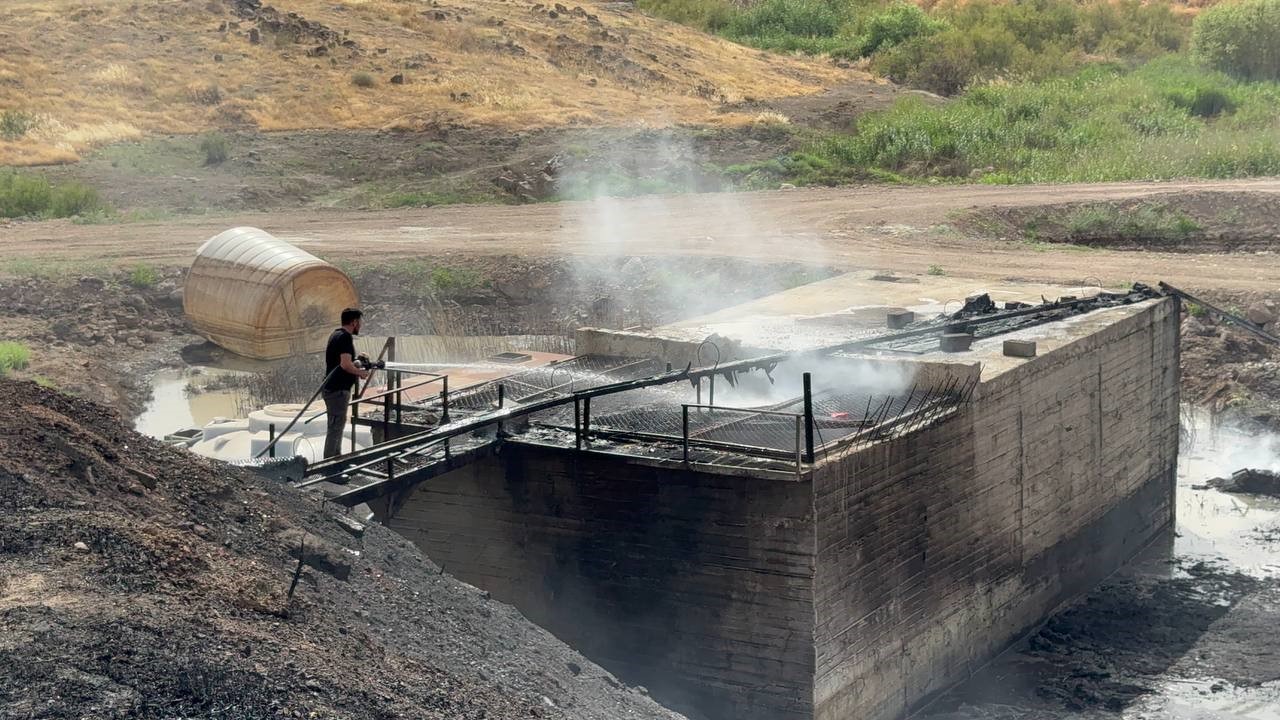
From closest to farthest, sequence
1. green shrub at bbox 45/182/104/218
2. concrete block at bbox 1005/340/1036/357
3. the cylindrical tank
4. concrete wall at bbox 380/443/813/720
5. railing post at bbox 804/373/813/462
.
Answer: railing post at bbox 804/373/813/462 < concrete wall at bbox 380/443/813/720 < concrete block at bbox 1005/340/1036/357 < the cylindrical tank < green shrub at bbox 45/182/104/218

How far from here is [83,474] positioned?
31.6 feet

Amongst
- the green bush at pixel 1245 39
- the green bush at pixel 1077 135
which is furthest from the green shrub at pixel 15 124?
the green bush at pixel 1245 39

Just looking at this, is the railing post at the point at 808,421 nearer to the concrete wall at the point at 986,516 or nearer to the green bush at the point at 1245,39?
the concrete wall at the point at 986,516

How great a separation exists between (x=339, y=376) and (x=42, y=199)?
2541cm

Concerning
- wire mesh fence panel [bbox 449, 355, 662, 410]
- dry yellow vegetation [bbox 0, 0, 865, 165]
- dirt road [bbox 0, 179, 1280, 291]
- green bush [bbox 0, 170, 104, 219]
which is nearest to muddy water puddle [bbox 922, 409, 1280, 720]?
wire mesh fence panel [bbox 449, 355, 662, 410]

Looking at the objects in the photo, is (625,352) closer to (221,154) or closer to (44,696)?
(44,696)

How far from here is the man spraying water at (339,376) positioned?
1308cm

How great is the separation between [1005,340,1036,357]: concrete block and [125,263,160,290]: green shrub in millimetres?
18623

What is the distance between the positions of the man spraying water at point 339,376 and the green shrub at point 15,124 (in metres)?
30.6

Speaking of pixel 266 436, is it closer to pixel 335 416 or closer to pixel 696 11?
pixel 335 416

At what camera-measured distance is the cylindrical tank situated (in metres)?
26.3

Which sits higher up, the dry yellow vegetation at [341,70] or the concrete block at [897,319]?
the dry yellow vegetation at [341,70]

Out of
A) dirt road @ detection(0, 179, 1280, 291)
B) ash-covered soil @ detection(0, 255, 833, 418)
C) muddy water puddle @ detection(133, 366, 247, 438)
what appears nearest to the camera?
muddy water puddle @ detection(133, 366, 247, 438)

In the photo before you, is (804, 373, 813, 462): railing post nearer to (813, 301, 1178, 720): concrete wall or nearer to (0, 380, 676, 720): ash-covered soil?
(813, 301, 1178, 720): concrete wall
